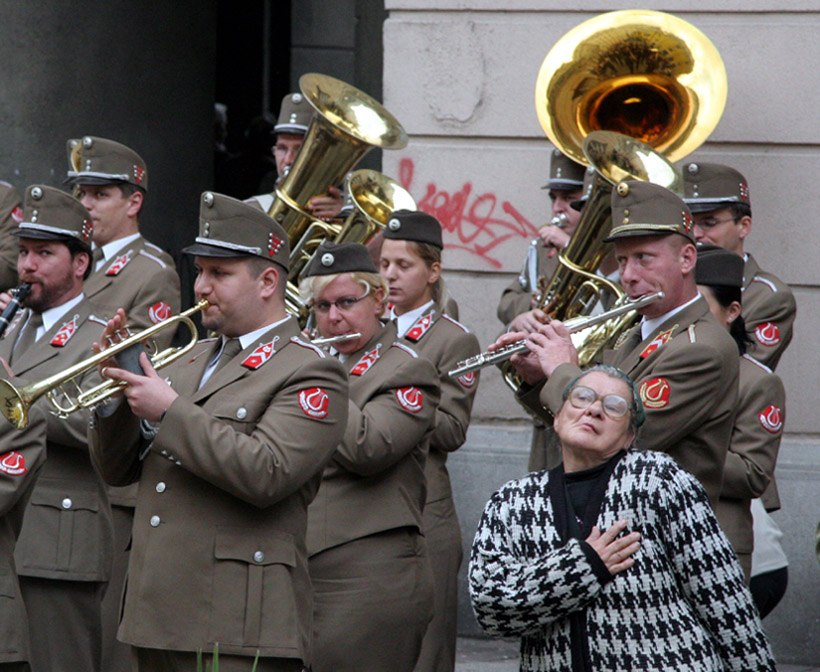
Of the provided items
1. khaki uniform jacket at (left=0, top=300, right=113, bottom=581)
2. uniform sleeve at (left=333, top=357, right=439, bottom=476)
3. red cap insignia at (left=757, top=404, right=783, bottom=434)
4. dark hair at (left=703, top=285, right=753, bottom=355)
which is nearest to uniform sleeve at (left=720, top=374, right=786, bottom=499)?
red cap insignia at (left=757, top=404, right=783, bottom=434)

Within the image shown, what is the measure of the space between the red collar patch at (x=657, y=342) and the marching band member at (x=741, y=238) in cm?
150

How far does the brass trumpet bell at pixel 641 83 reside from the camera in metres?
6.90

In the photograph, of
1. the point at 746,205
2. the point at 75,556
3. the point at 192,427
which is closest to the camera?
the point at 192,427

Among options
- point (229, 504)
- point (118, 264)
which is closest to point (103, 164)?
point (118, 264)

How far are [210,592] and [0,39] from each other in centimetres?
635

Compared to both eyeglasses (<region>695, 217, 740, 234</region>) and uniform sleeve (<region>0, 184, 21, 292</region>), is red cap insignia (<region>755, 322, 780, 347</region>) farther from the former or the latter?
uniform sleeve (<region>0, 184, 21, 292</region>)

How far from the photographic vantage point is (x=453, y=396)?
6250 mm

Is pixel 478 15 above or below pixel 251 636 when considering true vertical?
above

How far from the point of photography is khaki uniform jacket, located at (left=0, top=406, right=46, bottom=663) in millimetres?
4684

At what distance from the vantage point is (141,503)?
4406mm

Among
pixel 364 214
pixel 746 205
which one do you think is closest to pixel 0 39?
pixel 364 214

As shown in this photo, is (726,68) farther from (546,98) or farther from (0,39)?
(0,39)

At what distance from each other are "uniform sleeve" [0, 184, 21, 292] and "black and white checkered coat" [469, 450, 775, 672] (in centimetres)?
464

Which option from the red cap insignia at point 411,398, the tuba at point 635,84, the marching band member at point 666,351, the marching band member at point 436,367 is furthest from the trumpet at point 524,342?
the tuba at point 635,84
